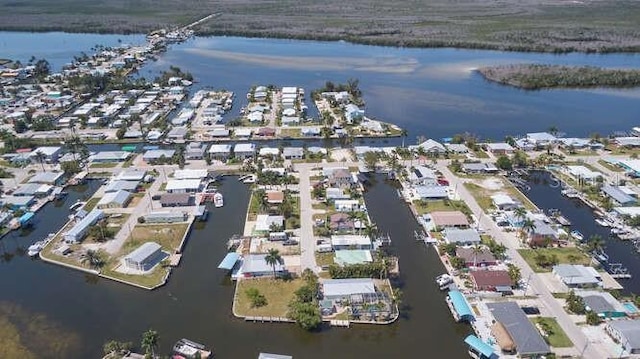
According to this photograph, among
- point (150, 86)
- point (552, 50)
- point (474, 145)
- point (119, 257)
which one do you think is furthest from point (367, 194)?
point (552, 50)

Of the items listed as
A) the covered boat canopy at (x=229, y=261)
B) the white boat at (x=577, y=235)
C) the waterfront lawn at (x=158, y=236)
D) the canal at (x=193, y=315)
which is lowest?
the canal at (x=193, y=315)

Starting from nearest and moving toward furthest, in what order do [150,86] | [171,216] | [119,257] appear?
[119,257] < [171,216] < [150,86]

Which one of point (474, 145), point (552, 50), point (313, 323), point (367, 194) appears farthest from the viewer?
point (552, 50)

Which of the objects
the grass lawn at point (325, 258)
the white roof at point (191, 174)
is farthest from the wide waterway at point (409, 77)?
the grass lawn at point (325, 258)

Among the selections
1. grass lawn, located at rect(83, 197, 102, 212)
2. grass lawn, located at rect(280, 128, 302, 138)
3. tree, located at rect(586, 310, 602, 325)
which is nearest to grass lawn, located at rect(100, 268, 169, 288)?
grass lawn, located at rect(83, 197, 102, 212)

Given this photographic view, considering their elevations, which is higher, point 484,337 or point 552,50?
point 552,50

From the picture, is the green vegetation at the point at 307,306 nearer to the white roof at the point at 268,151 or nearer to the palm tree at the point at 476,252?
the palm tree at the point at 476,252

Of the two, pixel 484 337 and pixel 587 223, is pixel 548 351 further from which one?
pixel 587 223

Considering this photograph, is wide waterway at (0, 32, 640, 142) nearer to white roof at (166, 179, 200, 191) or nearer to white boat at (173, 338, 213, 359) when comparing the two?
white roof at (166, 179, 200, 191)
